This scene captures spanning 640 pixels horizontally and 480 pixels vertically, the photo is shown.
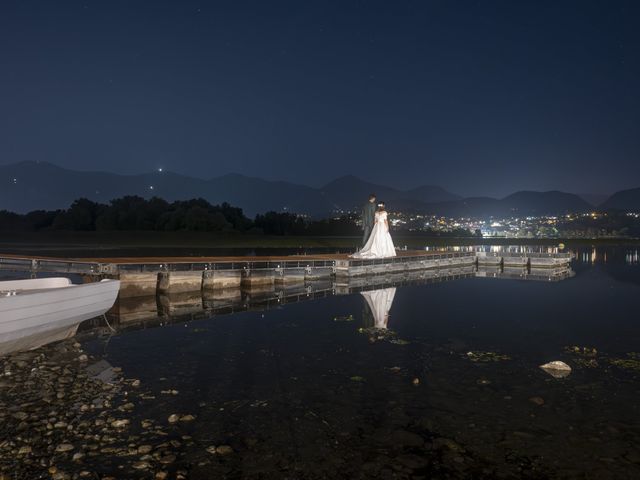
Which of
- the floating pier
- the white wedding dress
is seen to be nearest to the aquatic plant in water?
the floating pier

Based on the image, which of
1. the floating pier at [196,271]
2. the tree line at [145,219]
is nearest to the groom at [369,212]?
the floating pier at [196,271]

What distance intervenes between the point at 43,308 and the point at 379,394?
36.2ft

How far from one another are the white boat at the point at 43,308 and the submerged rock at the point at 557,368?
15988 millimetres

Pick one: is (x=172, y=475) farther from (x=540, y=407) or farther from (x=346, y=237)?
(x=346, y=237)

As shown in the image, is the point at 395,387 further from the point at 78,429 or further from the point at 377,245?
the point at 377,245

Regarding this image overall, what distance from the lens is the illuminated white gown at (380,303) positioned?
2358cm

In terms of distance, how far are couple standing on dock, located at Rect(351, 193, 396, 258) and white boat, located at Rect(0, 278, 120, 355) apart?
80.5 ft

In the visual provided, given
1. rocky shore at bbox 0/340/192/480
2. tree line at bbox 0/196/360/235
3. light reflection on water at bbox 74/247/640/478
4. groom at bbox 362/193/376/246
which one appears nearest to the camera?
rocky shore at bbox 0/340/192/480

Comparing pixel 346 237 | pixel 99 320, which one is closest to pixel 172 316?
pixel 99 320

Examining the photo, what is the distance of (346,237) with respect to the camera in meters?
127

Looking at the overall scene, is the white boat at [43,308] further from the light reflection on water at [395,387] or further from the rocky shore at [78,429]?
the light reflection on water at [395,387]

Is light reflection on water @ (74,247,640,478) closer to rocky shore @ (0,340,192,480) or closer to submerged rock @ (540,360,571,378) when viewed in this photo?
submerged rock @ (540,360,571,378)

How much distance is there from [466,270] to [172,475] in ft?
175

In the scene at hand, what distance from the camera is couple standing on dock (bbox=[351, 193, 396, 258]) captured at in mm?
40562
